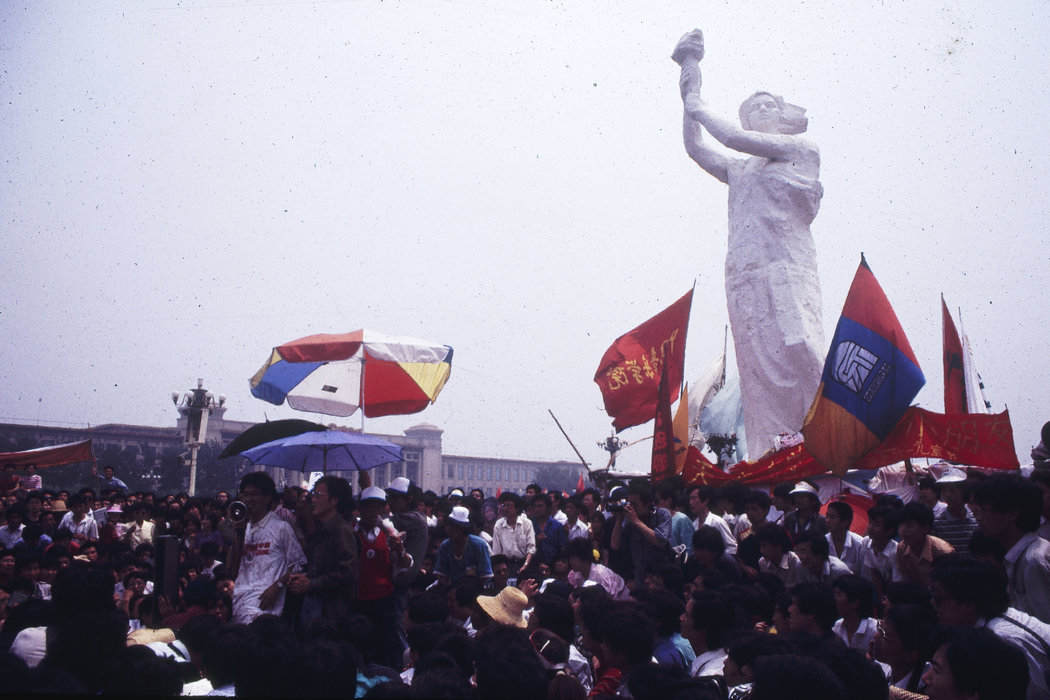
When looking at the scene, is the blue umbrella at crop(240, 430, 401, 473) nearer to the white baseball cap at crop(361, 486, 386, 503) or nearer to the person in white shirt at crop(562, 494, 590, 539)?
the white baseball cap at crop(361, 486, 386, 503)

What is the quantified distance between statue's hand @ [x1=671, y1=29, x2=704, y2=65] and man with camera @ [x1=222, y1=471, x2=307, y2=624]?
11.6m

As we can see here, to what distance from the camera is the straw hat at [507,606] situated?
4.22 m

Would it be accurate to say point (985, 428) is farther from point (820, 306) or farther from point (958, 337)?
point (820, 306)

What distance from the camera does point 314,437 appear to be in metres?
5.20

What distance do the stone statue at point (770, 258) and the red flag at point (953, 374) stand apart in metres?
2.88

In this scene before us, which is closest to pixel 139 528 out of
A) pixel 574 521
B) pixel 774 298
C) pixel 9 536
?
pixel 9 536

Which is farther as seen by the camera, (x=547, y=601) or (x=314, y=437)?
(x=314, y=437)

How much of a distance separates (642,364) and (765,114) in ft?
18.4

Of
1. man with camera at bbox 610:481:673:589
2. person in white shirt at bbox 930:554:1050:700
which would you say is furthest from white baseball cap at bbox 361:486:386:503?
person in white shirt at bbox 930:554:1050:700

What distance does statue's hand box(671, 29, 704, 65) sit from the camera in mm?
13703

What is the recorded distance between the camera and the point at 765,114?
544 inches

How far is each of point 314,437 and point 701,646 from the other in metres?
2.77

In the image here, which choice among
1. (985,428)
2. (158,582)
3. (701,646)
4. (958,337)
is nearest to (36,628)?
(158,582)

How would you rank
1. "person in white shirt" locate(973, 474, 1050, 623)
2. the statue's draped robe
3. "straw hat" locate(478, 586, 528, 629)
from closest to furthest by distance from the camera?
"person in white shirt" locate(973, 474, 1050, 623), "straw hat" locate(478, 586, 528, 629), the statue's draped robe
